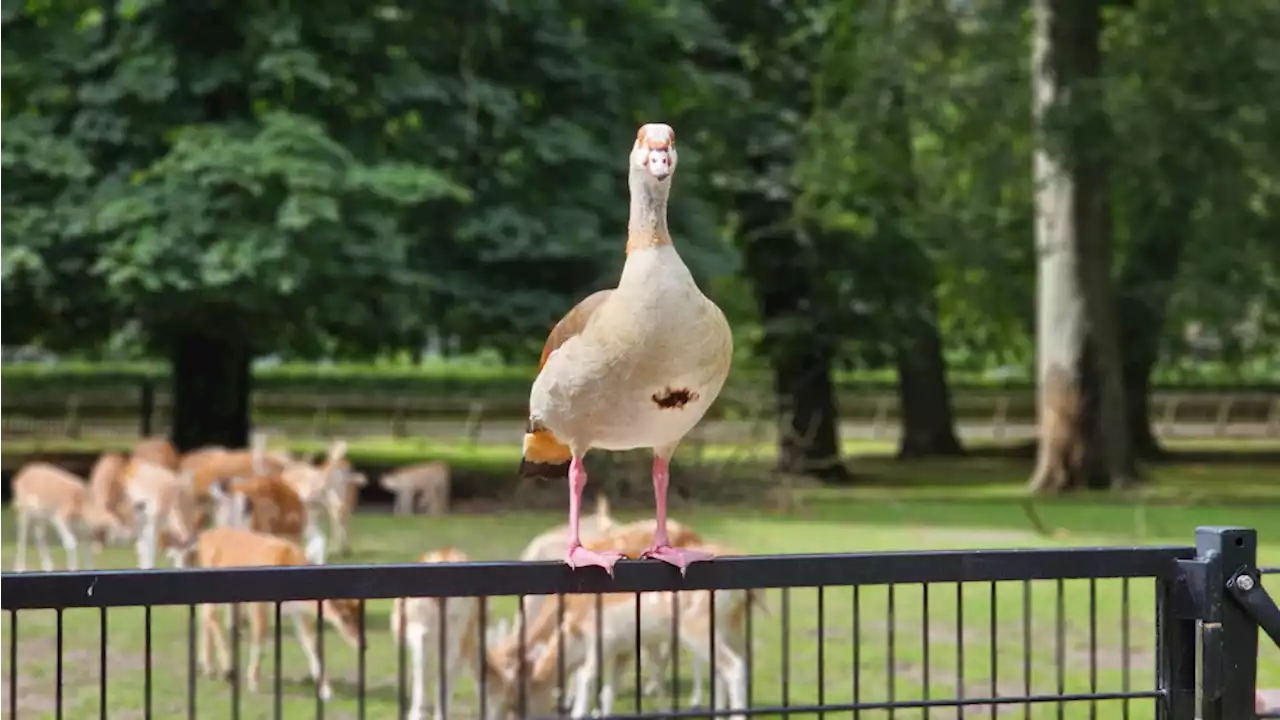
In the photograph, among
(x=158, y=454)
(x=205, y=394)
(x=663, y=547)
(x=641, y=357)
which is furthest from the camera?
(x=205, y=394)

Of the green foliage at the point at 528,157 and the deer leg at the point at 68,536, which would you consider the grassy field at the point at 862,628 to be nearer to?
the deer leg at the point at 68,536

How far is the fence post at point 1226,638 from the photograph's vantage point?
3.00 m

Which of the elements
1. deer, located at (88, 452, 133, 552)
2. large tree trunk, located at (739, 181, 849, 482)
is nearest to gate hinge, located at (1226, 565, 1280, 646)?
deer, located at (88, 452, 133, 552)

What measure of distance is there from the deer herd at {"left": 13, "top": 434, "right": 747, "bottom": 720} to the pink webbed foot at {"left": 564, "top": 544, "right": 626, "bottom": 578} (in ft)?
1.17

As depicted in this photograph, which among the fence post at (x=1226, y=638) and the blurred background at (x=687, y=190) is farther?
the blurred background at (x=687, y=190)

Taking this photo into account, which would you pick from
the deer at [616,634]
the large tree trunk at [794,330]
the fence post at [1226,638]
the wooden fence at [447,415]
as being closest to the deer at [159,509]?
the deer at [616,634]

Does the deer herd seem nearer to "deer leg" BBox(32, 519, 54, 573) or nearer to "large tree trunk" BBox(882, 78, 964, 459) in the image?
"deer leg" BBox(32, 519, 54, 573)

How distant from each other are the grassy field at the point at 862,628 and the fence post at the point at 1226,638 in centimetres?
33

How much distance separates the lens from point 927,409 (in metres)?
28.5

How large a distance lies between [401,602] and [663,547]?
1924mm

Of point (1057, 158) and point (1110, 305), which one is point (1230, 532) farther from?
point (1110, 305)

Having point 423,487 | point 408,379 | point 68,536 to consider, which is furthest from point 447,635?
point 408,379

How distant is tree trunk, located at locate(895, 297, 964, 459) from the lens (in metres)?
27.5

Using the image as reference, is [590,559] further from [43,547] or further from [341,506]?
[341,506]
